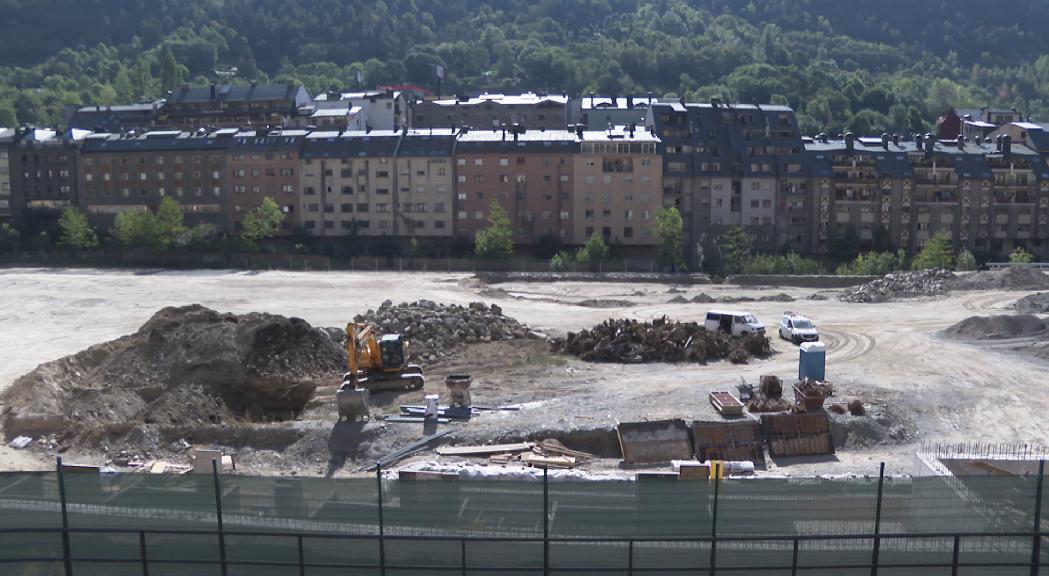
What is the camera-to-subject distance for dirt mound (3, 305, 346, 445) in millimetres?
29953

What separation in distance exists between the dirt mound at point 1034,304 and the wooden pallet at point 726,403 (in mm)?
25430

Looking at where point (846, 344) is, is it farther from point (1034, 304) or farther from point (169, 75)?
point (169, 75)

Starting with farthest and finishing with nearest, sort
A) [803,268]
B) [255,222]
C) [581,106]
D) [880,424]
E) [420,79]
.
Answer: [420,79] < [581,106] < [255,222] < [803,268] < [880,424]

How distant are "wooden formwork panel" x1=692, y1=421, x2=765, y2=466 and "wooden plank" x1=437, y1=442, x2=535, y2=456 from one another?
15.2 feet

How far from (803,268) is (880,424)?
4450 centimetres

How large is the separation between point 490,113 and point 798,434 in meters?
85.5

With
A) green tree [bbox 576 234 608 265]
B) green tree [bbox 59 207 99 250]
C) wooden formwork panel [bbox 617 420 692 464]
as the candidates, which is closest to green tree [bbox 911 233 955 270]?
green tree [bbox 576 234 608 265]

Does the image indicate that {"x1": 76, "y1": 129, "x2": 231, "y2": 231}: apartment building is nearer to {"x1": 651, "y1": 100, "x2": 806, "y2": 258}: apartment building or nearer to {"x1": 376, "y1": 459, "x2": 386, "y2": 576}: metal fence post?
{"x1": 651, "y1": 100, "x2": 806, "y2": 258}: apartment building

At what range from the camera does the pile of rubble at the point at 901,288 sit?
55.7m

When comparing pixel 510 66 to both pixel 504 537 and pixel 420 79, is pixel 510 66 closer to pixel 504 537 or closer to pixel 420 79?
pixel 420 79

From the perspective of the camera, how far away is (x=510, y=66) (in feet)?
620

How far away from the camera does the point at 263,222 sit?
82.3 m

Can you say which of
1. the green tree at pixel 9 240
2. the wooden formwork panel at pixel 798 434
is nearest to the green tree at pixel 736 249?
the wooden formwork panel at pixel 798 434

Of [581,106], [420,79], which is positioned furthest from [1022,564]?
[420,79]
